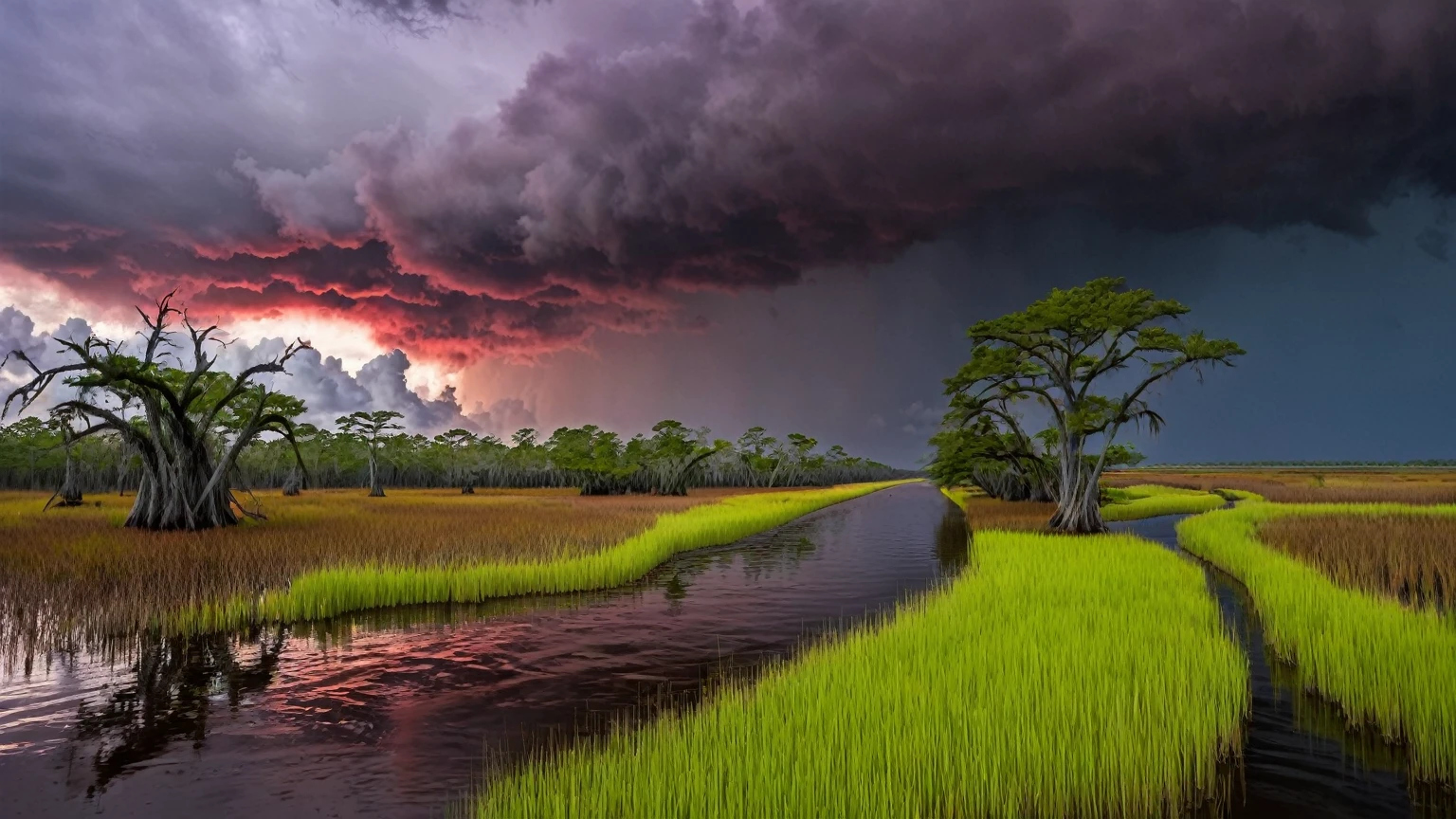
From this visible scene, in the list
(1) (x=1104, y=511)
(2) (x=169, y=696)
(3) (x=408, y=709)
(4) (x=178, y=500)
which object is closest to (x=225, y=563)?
(2) (x=169, y=696)

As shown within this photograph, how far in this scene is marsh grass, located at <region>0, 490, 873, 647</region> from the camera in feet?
44.4

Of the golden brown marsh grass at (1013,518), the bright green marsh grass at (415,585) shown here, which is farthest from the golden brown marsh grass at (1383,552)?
the bright green marsh grass at (415,585)

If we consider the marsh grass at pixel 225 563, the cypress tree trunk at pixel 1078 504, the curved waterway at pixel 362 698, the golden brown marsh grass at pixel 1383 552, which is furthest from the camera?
the cypress tree trunk at pixel 1078 504

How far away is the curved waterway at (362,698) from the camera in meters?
7.06

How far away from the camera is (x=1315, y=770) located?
727 centimetres

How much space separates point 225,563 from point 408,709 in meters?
13.0

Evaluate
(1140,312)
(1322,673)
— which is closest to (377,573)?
(1322,673)

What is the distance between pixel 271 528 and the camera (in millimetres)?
28250

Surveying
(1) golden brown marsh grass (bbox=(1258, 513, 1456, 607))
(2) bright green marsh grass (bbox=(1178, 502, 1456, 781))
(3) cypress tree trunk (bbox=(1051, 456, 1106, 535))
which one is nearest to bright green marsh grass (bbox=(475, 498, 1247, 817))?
(2) bright green marsh grass (bbox=(1178, 502, 1456, 781))

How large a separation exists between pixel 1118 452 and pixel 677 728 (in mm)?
45038

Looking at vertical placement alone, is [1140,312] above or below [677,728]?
above

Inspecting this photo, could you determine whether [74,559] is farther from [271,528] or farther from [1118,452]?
[1118,452]

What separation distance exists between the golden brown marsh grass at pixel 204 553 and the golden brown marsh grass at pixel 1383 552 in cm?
2172

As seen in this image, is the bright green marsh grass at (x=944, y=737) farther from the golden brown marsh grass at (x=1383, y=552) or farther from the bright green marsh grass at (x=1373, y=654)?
the golden brown marsh grass at (x=1383, y=552)
